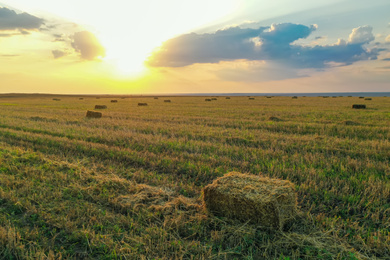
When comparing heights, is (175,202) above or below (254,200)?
below

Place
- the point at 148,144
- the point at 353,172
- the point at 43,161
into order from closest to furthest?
1. the point at 353,172
2. the point at 43,161
3. the point at 148,144

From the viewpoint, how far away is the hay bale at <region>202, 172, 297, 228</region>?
4.00m

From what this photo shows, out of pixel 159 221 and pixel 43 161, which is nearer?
pixel 159 221

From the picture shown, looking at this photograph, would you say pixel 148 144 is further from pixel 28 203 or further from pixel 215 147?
pixel 28 203

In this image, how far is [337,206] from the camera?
4715mm

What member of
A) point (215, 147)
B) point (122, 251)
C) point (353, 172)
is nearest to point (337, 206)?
point (353, 172)

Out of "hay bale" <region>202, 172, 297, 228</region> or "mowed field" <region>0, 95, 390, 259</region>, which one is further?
"hay bale" <region>202, 172, 297, 228</region>

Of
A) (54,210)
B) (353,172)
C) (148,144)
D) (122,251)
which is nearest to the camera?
(122,251)

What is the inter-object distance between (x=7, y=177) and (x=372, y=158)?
10697 mm

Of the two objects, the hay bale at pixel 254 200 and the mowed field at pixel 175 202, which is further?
the hay bale at pixel 254 200

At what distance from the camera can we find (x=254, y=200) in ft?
13.3

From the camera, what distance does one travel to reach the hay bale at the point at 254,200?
4004mm

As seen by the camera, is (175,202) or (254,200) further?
(175,202)

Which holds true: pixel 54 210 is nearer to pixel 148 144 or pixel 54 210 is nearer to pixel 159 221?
pixel 159 221
